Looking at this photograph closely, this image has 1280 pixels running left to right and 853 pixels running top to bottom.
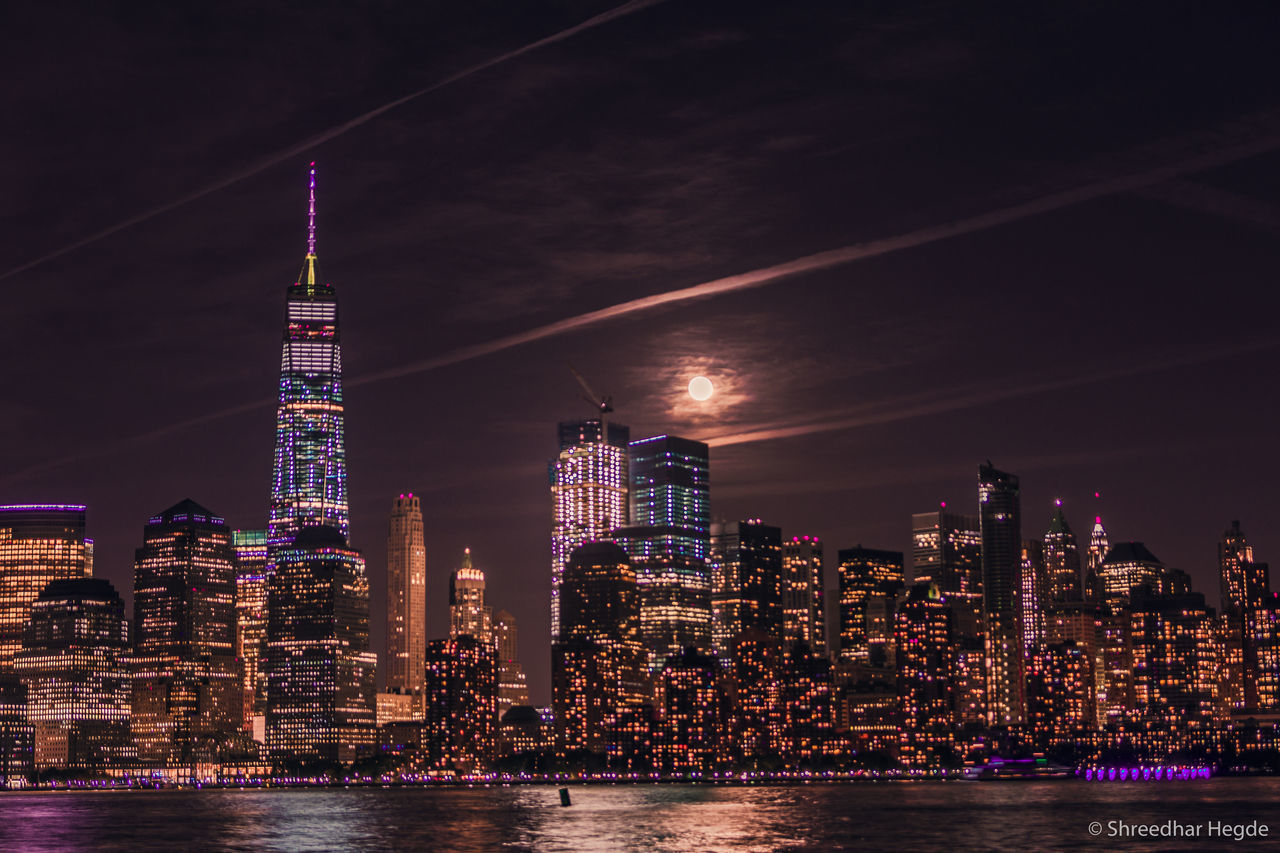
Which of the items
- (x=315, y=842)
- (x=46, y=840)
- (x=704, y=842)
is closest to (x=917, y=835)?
(x=704, y=842)

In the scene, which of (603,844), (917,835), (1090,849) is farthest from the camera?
(917,835)

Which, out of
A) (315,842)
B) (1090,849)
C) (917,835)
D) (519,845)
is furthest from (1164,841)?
(315,842)

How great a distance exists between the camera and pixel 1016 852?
162125 millimetres

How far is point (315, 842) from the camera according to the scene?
618 feet

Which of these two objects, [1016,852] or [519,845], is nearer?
[1016,852]

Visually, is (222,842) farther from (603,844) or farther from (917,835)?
(917,835)

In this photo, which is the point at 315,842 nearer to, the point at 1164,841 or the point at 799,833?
the point at 799,833

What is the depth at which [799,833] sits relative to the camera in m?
191

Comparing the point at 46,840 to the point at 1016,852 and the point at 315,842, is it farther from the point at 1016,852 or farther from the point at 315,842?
the point at 1016,852

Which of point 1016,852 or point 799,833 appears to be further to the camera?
point 799,833

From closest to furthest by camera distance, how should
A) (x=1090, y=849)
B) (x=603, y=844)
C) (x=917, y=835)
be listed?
(x=1090, y=849)
(x=603, y=844)
(x=917, y=835)

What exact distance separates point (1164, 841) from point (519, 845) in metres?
59.4

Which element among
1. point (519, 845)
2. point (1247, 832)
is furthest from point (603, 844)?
point (1247, 832)

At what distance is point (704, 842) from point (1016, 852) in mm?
29791
